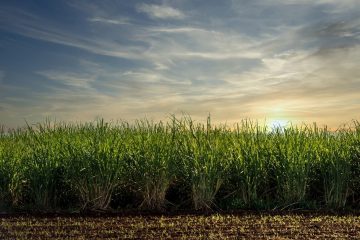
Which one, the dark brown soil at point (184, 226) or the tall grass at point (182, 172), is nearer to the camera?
the dark brown soil at point (184, 226)

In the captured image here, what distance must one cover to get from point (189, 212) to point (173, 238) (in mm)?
1860

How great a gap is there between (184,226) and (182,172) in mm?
1785

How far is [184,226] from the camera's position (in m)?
7.87

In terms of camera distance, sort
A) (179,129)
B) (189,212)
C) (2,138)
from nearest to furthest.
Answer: (189,212)
(179,129)
(2,138)

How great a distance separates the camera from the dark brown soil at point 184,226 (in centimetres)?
734

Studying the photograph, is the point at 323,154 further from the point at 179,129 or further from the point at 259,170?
the point at 179,129

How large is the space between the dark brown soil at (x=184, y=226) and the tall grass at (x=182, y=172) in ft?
2.24

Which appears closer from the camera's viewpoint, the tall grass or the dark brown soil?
the dark brown soil

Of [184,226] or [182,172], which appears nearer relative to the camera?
[184,226]

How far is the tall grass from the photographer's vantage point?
926cm

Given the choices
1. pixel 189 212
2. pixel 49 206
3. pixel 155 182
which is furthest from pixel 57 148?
pixel 189 212

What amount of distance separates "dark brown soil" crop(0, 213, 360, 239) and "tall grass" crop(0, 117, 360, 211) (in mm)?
684

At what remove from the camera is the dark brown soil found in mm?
7340

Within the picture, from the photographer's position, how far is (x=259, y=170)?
31.8ft
